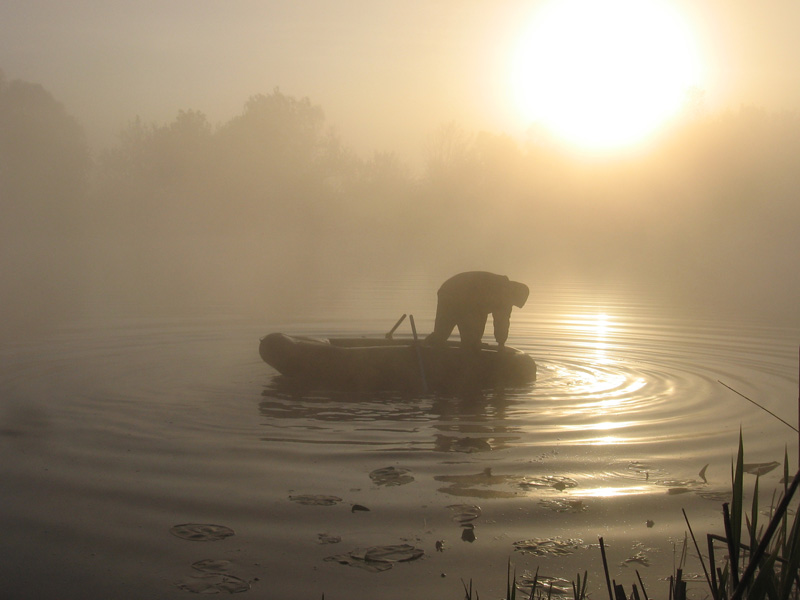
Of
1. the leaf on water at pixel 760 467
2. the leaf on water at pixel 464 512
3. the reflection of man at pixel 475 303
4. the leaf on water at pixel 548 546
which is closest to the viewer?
the leaf on water at pixel 548 546

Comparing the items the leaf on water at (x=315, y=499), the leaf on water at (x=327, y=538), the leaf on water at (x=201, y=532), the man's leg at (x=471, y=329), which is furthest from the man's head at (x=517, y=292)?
the leaf on water at (x=201, y=532)

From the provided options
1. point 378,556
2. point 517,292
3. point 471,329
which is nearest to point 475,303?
point 471,329

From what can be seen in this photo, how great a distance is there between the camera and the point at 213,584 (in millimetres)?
5105

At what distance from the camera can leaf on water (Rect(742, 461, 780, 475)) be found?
7.88m

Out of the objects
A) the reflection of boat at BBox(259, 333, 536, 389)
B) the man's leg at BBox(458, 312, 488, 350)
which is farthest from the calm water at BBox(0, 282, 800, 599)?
the man's leg at BBox(458, 312, 488, 350)

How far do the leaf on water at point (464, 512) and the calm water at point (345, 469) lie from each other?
2cm

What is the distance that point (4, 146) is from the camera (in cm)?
6194

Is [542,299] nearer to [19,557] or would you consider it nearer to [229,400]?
[229,400]

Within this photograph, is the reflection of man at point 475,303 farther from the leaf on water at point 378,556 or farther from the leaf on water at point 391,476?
the leaf on water at point 378,556

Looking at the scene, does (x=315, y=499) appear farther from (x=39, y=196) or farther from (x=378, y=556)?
(x=39, y=196)

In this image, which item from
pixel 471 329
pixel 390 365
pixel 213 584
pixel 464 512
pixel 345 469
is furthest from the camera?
pixel 471 329

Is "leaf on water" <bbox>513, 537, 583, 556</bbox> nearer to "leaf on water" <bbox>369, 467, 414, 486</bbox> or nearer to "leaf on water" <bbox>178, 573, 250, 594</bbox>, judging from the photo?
"leaf on water" <bbox>369, 467, 414, 486</bbox>

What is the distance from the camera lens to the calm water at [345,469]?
5.44 m

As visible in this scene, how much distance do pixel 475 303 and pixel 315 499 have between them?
632 centimetres
